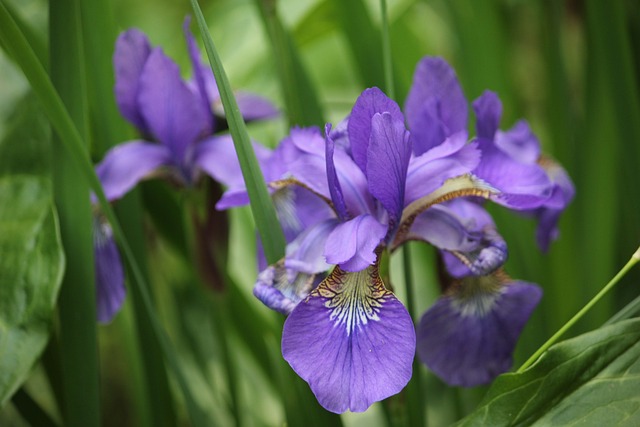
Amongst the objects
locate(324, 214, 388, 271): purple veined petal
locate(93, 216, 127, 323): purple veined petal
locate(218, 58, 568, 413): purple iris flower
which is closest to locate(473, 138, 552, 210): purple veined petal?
locate(218, 58, 568, 413): purple iris flower

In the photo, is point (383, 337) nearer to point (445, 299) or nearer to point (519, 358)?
point (445, 299)

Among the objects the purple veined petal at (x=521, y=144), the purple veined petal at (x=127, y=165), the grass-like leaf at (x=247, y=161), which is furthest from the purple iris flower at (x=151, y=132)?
the purple veined petal at (x=521, y=144)

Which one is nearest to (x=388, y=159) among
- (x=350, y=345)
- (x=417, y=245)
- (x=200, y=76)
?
(x=350, y=345)

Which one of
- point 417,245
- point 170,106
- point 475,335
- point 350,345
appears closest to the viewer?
point 350,345

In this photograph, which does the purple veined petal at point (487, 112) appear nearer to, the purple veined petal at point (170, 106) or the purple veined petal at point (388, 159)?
the purple veined petal at point (388, 159)

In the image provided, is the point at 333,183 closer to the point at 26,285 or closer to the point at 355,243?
the point at 355,243
